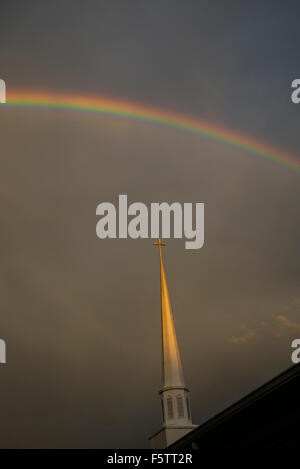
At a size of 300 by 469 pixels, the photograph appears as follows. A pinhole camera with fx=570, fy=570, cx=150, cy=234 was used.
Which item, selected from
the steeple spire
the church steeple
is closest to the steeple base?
the church steeple

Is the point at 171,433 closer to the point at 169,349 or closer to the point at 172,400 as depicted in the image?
the point at 172,400

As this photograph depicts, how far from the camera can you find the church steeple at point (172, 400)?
4512cm

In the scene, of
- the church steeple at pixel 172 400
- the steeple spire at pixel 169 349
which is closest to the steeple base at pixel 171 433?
the church steeple at pixel 172 400

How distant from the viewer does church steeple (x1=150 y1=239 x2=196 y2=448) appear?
45125mm

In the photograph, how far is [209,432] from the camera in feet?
58.4

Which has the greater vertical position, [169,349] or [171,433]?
[169,349]

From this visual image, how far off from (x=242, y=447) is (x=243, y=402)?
8.52ft

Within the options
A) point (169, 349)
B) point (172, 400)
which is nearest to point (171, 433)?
point (172, 400)

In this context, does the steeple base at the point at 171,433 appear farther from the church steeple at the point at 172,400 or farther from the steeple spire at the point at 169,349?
the steeple spire at the point at 169,349

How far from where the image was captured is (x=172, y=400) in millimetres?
46281

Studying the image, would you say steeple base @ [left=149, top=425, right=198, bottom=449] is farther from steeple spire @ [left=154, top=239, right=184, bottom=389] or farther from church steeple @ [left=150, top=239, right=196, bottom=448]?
steeple spire @ [left=154, top=239, right=184, bottom=389]

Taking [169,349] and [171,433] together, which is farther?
[169,349]
